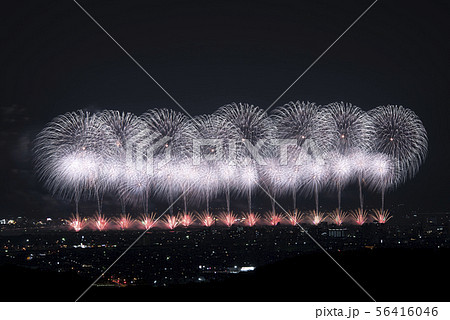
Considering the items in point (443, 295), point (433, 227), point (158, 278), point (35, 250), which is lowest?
point (443, 295)

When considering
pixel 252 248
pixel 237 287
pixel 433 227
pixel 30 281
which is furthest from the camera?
pixel 433 227

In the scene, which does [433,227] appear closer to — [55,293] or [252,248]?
[252,248]

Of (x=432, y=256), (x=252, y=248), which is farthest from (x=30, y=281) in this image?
(x=252, y=248)

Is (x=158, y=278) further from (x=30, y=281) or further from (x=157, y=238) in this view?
(x=157, y=238)

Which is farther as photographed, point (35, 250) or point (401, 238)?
point (35, 250)

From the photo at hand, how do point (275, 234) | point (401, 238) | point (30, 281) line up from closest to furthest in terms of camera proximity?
point (30, 281) < point (401, 238) < point (275, 234)

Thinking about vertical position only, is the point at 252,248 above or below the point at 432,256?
above
